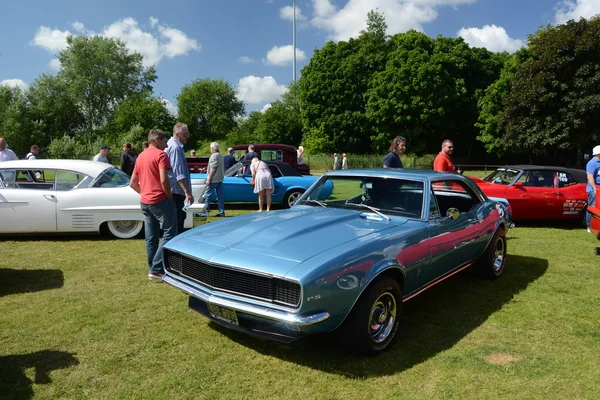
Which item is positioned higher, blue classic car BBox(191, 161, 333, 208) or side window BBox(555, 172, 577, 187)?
side window BBox(555, 172, 577, 187)

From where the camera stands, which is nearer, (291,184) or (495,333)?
(495,333)

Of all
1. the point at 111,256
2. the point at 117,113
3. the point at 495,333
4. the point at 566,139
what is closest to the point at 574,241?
the point at 495,333

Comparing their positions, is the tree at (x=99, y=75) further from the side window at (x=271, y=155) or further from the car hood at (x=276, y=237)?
the car hood at (x=276, y=237)

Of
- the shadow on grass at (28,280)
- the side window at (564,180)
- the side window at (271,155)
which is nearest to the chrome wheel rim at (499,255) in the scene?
the side window at (564,180)

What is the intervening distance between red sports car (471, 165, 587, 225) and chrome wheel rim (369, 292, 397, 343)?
650cm

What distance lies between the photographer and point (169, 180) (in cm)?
513

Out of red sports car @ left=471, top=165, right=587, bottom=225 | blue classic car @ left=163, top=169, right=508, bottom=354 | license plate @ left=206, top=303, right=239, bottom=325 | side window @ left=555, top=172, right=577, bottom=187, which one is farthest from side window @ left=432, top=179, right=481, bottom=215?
side window @ left=555, top=172, right=577, bottom=187

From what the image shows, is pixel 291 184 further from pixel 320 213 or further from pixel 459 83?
pixel 459 83

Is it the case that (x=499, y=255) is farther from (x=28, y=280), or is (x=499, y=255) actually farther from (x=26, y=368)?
(x=28, y=280)

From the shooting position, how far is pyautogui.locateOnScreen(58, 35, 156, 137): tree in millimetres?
51781

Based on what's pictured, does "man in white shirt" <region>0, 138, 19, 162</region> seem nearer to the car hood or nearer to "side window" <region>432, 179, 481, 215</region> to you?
the car hood

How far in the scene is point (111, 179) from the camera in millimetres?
7723

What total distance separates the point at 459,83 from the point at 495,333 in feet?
115

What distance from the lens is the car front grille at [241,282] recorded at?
3000mm
